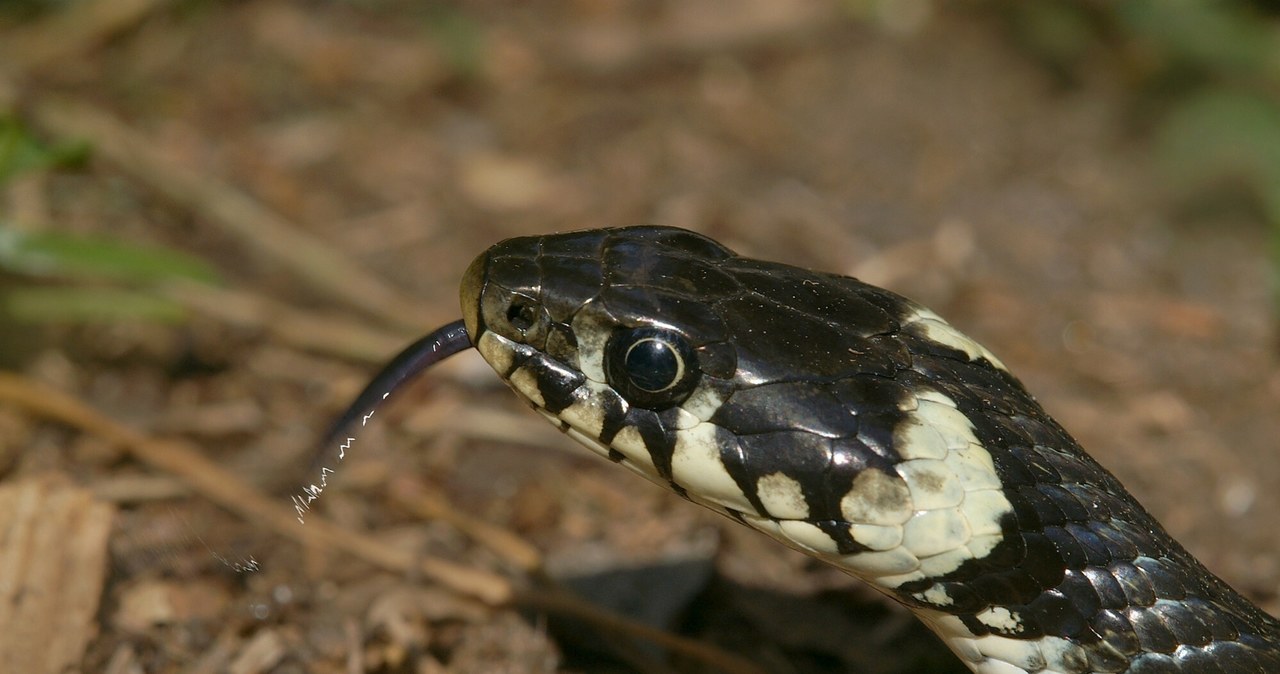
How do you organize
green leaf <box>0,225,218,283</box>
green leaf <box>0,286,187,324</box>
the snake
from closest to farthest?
the snake → green leaf <box>0,225,218,283</box> → green leaf <box>0,286,187,324</box>

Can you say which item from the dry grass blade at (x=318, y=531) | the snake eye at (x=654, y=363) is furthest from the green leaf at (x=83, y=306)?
the snake eye at (x=654, y=363)

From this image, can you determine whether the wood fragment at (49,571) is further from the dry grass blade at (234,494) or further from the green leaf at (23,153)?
the green leaf at (23,153)

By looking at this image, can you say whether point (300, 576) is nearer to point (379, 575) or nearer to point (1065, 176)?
point (379, 575)

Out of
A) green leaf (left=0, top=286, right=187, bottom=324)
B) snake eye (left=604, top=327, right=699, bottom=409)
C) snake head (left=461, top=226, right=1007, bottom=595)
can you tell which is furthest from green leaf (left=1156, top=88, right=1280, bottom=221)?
green leaf (left=0, top=286, right=187, bottom=324)

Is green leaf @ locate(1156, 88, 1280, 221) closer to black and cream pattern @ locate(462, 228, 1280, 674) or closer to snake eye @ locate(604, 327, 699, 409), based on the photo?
black and cream pattern @ locate(462, 228, 1280, 674)

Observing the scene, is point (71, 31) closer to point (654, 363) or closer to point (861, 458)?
point (654, 363)

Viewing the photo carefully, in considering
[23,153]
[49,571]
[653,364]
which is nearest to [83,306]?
[23,153]
